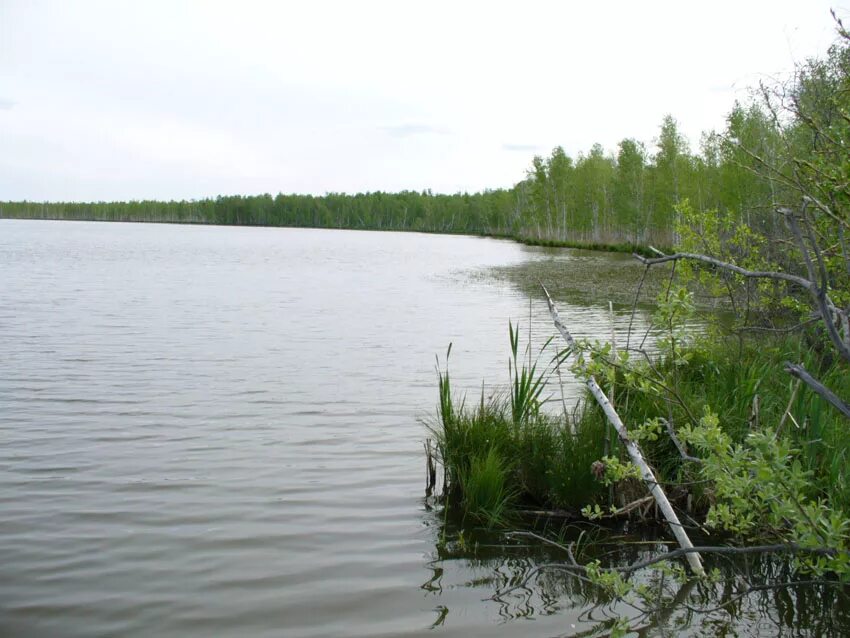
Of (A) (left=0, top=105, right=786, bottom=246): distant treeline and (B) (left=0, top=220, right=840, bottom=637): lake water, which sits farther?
(A) (left=0, top=105, right=786, bottom=246): distant treeline

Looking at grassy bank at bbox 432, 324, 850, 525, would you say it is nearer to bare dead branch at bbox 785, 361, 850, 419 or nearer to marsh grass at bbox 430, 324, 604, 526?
marsh grass at bbox 430, 324, 604, 526

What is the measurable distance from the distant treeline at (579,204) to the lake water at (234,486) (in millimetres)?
3418

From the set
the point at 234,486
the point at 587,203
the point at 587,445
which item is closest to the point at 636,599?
the point at 587,445

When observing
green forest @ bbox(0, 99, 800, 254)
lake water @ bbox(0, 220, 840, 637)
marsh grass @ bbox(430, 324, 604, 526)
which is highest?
green forest @ bbox(0, 99, 800, 254)

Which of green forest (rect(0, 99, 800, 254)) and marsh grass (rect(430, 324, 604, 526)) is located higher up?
green forest (rect(0, 99, 800, 254))

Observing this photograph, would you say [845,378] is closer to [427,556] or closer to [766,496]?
[427,556]

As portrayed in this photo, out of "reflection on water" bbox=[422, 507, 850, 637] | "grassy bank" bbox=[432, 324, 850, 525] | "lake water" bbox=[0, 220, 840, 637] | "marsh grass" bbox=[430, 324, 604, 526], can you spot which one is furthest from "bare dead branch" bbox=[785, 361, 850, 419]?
"marsh grass" bbox=[430, 324, 604, 526]

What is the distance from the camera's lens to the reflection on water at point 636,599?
4488 mm

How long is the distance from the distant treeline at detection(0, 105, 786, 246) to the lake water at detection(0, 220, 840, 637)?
342cm

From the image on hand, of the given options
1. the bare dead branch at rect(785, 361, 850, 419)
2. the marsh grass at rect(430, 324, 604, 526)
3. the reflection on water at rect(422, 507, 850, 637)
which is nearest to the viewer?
the bare dead branch at rect(785, 361, 850, 419)

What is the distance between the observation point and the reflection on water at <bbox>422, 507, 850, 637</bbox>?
14.7 feet

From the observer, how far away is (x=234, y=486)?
22.8ft

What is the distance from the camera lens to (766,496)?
3074 mm

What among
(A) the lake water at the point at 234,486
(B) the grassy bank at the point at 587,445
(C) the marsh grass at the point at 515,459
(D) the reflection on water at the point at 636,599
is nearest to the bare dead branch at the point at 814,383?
(D) the reflection on water at the point at 636,599
